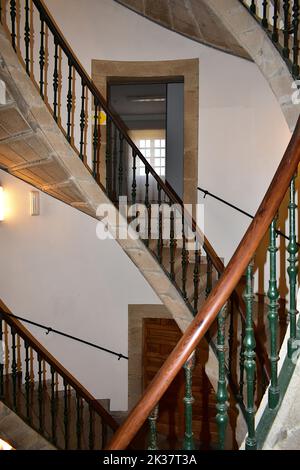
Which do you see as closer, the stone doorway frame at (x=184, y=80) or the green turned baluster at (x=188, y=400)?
the green turned baluster at (x=188, y=400)

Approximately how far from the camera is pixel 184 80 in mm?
4297

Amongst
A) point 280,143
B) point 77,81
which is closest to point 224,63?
point 280,143

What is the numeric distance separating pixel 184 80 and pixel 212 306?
371 cm

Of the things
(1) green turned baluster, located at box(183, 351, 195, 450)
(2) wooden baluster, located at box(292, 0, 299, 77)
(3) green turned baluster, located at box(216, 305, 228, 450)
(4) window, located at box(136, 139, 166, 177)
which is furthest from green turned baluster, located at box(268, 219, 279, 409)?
(4) window, located at box(136, 139, 166, 177)

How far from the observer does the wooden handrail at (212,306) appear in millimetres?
1296

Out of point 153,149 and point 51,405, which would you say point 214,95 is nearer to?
point 51,405

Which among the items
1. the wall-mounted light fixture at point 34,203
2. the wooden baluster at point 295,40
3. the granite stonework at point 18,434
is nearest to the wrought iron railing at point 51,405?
the granite stonework at point 18,434

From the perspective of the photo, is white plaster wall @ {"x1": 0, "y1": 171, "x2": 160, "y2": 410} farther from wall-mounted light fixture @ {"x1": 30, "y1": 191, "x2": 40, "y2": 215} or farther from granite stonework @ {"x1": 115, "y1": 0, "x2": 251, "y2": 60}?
granite stonework @ {"x1": 115, "y1": 0, "x2": 251, "y2": 60}

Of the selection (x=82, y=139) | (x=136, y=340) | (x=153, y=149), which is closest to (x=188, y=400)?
(x=82, y=139)

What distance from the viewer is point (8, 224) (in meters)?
4.36

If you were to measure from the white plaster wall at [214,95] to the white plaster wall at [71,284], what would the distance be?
1.35 metres

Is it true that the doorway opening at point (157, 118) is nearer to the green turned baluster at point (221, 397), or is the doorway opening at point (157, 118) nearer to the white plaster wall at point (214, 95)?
the white plaster wall at point (214, 95)

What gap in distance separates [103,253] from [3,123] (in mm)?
2092

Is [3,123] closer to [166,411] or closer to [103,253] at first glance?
[103,253]
